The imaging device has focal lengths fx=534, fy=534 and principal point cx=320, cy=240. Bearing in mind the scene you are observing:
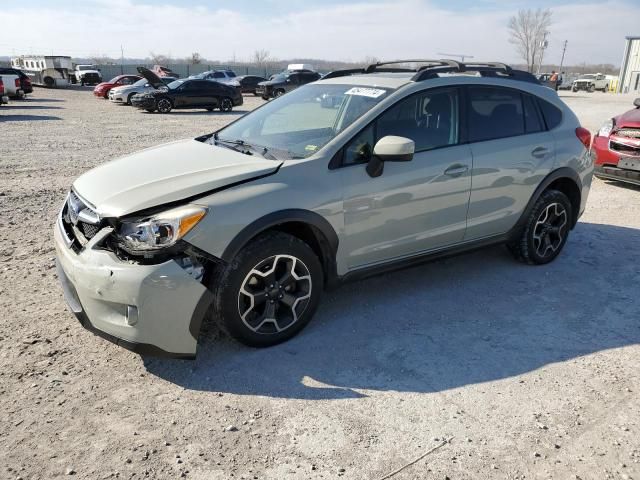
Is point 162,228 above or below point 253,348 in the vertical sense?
above

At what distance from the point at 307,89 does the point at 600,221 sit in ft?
14.1

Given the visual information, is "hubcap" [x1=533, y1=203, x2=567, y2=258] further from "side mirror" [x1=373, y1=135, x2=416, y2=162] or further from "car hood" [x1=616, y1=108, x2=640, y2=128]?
"car hood" [x1=616, y1=108, x2=640, y2=128]

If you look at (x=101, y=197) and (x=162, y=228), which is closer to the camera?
(x=162, y=228)

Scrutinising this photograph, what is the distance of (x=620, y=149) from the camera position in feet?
26.9

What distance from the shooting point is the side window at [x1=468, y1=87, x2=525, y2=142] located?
441 cm

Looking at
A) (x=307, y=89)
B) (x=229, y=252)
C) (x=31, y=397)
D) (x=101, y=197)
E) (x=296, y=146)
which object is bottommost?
(x=31, y=397)

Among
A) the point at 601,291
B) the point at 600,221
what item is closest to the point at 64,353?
the point at 601,291

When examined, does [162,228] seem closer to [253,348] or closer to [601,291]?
[253,348]

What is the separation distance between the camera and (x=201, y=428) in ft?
9.30

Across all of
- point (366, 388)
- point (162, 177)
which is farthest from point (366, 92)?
point (366, 388)

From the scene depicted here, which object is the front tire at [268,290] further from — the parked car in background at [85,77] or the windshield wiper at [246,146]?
the parked car in background at [85,77]

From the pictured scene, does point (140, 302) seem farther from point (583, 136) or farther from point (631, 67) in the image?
point (631, 67)

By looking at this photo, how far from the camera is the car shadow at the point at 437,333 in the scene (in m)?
3.29

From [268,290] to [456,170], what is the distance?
180 cm
